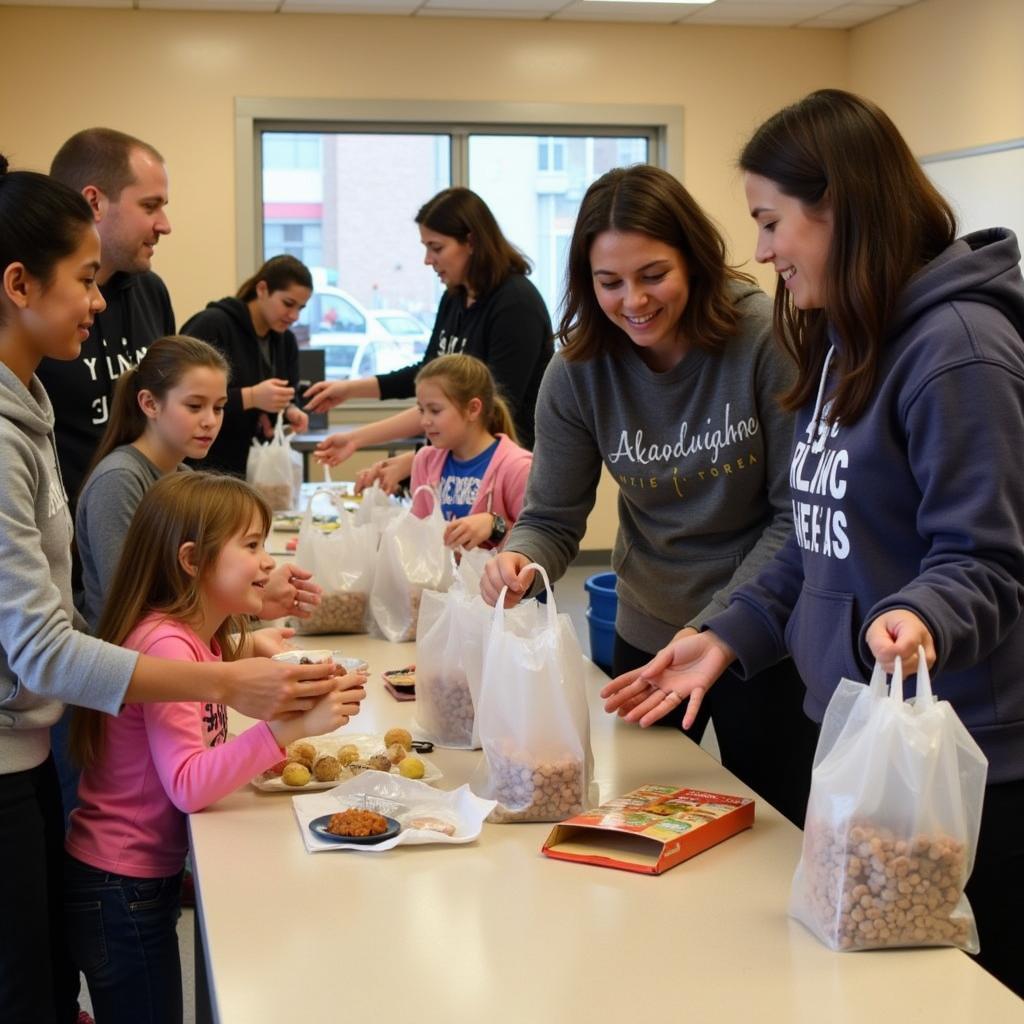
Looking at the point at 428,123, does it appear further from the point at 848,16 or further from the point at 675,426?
the point at 675,426

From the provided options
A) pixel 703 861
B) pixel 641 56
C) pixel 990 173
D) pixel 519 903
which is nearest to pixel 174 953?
pixel 519 903

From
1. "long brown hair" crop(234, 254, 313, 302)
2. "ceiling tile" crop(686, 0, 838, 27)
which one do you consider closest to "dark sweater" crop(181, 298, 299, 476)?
"long brown hair" crop(234, 254, 313, 302)

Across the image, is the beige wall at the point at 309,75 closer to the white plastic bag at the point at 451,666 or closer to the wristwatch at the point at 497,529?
the wristwatch at the point at 497,529

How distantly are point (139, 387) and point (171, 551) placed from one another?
0.76 meters

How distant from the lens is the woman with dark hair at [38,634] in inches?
60.7

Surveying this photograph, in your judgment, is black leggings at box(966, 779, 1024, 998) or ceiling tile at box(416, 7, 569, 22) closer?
black leggings at box(966, 779, 1024, 998)

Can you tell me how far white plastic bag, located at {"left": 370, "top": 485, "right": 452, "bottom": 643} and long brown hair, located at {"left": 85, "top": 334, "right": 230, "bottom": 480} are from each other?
1.62 ft

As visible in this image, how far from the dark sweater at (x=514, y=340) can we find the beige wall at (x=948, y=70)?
3134 mm

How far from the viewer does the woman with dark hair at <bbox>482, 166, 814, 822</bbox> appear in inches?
73.9

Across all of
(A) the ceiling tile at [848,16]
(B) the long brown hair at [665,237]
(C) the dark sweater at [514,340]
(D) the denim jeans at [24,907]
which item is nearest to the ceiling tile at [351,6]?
(A) the ceiling tile at [848,16]

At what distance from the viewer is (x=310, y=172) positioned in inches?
269

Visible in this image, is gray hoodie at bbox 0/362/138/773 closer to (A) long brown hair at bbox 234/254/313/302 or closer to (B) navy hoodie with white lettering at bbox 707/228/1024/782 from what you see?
(B) navy hoodie with white lettering at bbox 707/228/1024/782

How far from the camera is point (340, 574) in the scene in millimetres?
2609

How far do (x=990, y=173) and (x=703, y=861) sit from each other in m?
5.12
